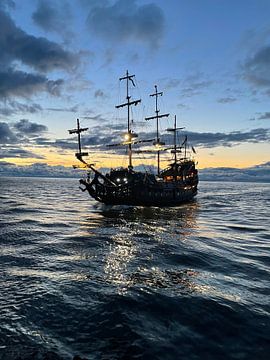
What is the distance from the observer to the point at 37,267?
13.0 metres

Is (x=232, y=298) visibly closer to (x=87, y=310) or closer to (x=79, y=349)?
(x=87, y=310)

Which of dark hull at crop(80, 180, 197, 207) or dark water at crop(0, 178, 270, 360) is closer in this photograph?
dark water at crop(0, 178, 270, 360)

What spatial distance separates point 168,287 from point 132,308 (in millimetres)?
2274

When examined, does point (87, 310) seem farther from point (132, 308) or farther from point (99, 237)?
point (99, 237)

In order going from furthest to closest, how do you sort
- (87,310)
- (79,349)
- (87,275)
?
1. (87,275)
2. (87,310)
3. (79,349)

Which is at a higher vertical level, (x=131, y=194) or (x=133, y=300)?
(x=131, y=194)

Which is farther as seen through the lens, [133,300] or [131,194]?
[131,194]

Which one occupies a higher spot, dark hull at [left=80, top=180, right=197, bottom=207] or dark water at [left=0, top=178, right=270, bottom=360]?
dark hull at [left=80, top=180, right=197, bottom=207]

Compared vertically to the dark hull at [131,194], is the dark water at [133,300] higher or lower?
lower

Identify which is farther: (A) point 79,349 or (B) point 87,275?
(B) point 87,275


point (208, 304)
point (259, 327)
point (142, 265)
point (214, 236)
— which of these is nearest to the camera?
point (259, 327)

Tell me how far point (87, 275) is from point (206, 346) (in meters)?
6.27

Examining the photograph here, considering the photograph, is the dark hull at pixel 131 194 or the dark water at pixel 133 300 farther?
the dark hull at pixel 131 194

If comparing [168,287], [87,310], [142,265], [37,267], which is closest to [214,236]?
[142,265]
